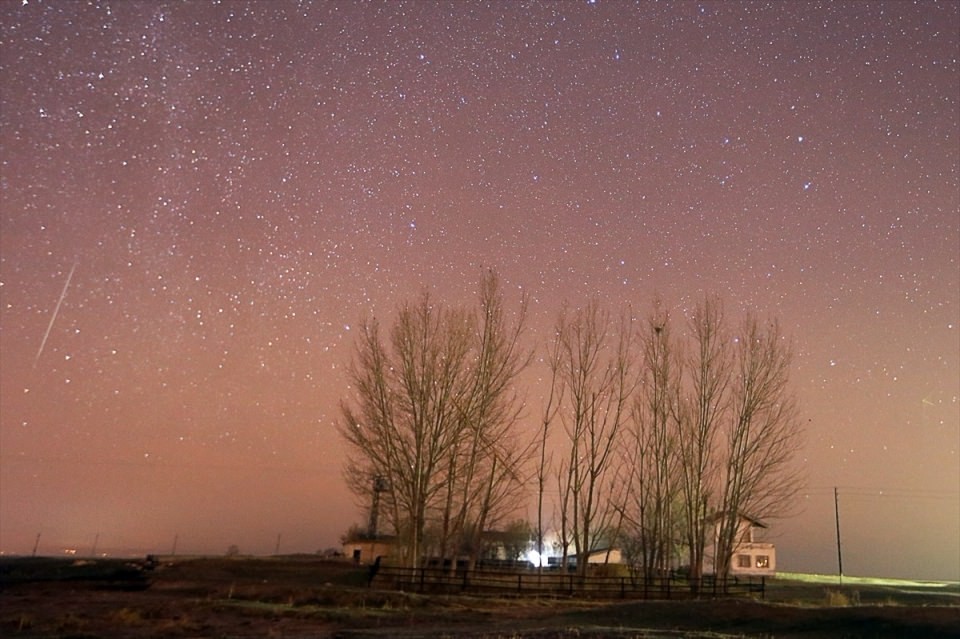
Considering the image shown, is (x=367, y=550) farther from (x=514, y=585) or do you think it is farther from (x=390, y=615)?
(x=390, y=615)

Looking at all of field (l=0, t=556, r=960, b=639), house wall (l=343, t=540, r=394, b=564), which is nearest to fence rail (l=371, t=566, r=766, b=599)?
field (l=0, t=556, r=960, b=639)

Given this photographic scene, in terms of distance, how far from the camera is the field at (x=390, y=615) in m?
18.0

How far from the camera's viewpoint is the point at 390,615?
2328 centimetres

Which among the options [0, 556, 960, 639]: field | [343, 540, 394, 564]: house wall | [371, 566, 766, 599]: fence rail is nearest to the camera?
[0, 556, 960, 639]: field

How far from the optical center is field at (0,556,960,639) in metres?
18.0

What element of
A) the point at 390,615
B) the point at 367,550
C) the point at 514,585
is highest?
the point at 367,550

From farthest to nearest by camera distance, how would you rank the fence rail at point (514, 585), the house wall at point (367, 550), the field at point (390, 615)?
the house wall at point (367, 550)
the fence rail at point (514, 585)
the field at point (390, 615)

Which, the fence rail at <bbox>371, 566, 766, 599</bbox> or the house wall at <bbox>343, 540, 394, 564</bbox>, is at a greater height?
the house wall at <bbox>343, 540, 394, 564</bbox>

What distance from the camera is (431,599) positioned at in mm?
28188

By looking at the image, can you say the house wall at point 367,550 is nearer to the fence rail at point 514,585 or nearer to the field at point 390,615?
the fence rail at point 514,585

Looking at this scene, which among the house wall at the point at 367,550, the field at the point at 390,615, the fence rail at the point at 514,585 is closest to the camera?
the field at the point at 390,615

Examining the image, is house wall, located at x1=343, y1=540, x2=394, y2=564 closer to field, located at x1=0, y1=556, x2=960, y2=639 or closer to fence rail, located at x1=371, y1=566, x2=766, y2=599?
fence rail, located at x1=371, y1=566, x2=766, y2=599

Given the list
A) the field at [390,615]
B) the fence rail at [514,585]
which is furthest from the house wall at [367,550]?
the field at [390,615]

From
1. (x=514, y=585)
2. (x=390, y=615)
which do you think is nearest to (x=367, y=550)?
(x=514, y=585)
